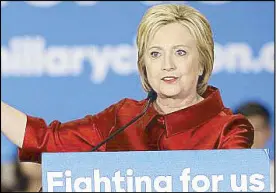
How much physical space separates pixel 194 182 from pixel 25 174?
29.5 inches

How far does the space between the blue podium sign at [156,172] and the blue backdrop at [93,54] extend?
0.39 metres

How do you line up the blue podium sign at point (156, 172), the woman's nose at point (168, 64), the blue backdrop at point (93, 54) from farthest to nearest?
the blue backdrop at point (93, 54)
the woman's nose at point (168, 64)
the blue podium sign at point (156, 172)

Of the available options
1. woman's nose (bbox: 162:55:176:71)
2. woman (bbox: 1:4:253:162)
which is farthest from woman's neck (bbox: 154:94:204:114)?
woman's nose (bbox: 162:55:176:71)

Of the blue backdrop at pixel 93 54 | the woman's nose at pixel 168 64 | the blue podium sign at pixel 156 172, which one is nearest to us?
the blue podium sign at pixel 156 172

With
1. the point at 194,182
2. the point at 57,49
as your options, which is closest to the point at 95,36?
the point at 57,49

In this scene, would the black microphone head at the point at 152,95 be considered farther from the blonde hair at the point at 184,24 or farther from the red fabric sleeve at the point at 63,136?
the red fabric sleeve at the point at 63,136

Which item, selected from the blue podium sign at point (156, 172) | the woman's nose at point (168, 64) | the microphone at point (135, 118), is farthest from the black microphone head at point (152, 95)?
the blue podium sign at point (156, 172)

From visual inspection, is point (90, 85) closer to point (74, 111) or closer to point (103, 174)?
point (74, 111)

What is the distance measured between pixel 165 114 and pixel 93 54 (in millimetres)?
385

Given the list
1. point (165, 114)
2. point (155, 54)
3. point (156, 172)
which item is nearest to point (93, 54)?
point (155, 54)

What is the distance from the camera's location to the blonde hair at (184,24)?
2631 millimetres

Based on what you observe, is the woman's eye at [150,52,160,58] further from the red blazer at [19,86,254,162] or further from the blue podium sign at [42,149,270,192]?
the blue podium sign at [42,149,270,192]

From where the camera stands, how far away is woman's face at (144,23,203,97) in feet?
8.55

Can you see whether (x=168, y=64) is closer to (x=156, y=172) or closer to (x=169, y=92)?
(x=169, y=92)
